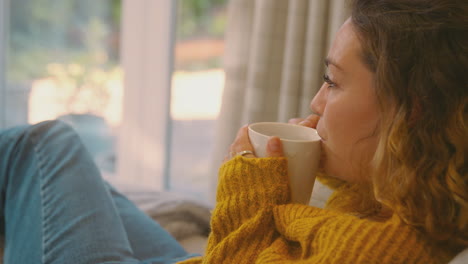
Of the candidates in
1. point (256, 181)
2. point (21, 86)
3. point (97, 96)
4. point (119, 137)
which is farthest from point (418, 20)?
point (21, 86)

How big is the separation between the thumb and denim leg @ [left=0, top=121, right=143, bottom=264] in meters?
0.44

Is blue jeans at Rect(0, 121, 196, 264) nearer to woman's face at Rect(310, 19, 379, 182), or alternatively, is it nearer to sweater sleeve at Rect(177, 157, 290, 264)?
sweater sleeve at Rect(177, 157, 290, 264)

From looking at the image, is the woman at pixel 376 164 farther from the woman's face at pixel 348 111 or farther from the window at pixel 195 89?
the window at pixel 195 89

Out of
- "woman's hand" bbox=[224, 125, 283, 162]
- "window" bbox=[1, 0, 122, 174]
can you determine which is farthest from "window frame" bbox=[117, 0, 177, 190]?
"woman's hand" bbox=[224, 125, 283, 162]

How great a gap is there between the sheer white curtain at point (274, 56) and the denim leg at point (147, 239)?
2.08ft

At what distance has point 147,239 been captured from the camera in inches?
50.9

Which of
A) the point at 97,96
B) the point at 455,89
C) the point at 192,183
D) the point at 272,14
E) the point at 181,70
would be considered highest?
the point at 272,14

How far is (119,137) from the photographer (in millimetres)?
2650

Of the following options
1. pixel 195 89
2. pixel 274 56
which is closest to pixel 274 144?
pixel 274 56

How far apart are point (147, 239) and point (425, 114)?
78 cm

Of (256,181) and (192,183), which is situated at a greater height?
(256,181)

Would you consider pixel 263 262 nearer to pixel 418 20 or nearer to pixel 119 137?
pixel 418 20

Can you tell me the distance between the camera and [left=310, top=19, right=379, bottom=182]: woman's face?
2.73ft

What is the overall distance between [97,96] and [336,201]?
6.65ft
